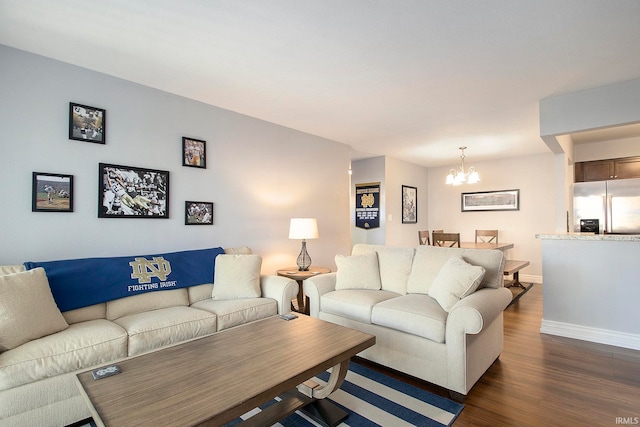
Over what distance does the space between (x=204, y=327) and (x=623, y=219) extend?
5559mm

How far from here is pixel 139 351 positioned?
2.07 metres

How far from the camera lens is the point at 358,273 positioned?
3.10 meters

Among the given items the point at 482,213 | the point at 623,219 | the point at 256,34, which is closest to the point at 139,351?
the point at 256,34

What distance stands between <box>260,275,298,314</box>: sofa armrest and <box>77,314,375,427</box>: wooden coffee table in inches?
27.4

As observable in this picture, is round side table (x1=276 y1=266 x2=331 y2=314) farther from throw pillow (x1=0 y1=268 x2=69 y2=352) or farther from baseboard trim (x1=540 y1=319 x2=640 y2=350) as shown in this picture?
baseboard trim (x1=540 y1=319 x2=640 y2=350)

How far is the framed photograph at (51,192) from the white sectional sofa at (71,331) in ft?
1.65

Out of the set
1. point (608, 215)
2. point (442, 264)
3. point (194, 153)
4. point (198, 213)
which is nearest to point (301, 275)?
point (198, 213)

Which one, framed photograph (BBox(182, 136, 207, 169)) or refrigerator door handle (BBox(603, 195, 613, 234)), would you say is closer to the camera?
framed photograph (BBox(182, 136, 207, 169))

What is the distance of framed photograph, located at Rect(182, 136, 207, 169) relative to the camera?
318cm

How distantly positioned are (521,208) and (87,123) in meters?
6.80

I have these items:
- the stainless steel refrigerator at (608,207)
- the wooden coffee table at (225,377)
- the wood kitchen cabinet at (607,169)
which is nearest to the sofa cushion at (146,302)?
the wooden coffee table at (225,377)

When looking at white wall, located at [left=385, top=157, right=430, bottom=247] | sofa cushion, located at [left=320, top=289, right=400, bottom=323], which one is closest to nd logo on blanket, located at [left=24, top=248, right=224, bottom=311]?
sofa cushion, located at [left=320, top=289, right=400, bottom=323]

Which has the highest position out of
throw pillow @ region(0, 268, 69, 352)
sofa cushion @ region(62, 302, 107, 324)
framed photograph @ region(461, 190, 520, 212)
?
framed photograph @ region(461, 190, 520, 212)

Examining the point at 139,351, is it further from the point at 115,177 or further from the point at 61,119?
the point at 61,119
